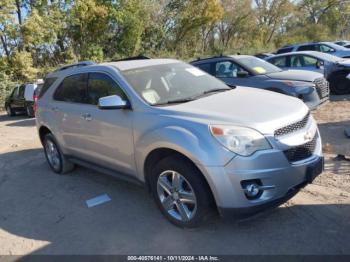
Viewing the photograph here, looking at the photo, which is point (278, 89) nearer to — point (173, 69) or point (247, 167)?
point (173, 69)

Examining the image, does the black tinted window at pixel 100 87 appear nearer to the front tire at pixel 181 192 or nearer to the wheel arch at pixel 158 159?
the wheel arch at pixel 158 159

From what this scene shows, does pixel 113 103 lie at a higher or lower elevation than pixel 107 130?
higher

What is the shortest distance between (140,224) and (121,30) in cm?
2689

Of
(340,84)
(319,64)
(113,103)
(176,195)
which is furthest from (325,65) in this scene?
(176,195)

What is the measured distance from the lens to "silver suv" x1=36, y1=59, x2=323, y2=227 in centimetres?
361

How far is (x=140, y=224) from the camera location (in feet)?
14.6

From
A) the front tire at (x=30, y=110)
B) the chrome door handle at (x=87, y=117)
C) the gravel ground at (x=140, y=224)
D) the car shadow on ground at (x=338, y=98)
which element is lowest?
the front tire at (x=30, y=110)

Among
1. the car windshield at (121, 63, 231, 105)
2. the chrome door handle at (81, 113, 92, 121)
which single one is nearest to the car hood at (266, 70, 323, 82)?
the car windshield at (121, 63, 231, 105)

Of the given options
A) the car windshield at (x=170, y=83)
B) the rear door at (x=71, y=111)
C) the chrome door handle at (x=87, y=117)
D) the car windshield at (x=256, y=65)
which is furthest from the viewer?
the car windshield at (x=256, y=65)

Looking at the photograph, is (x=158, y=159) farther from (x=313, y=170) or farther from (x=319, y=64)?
(x=319, y=64)

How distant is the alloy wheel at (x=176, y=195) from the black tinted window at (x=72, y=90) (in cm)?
192

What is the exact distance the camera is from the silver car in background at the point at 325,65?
11805mm

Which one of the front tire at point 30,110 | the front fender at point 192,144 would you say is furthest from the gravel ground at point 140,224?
the front tire at point 30,110

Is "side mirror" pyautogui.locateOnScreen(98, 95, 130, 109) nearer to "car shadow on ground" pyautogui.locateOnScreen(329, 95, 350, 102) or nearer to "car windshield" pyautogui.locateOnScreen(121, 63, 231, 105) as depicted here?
"car windshield" pyautogui.locateOnScreen(121, 63, 231, 105)
